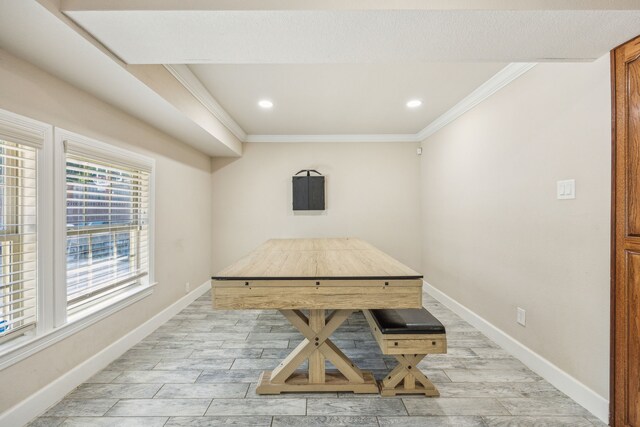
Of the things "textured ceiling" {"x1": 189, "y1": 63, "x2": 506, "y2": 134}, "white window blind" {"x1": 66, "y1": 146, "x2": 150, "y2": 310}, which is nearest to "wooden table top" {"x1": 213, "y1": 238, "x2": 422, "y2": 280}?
"white window blind" {"x1": 66, "y1": 146, "x2": 150, "y2": 310}

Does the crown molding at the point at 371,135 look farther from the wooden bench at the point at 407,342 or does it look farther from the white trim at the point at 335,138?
the wooden bench at the point at 407,342

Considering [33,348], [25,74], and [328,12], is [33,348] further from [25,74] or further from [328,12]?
[328,12]

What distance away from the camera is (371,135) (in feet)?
14.9

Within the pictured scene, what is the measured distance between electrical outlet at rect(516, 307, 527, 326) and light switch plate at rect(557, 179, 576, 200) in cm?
93

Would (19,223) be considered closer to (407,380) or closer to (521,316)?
(407,380)

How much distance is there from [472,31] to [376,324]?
5.54 ft

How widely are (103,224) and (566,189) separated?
3378mm

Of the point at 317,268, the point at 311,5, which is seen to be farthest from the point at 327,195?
the point at 311,5

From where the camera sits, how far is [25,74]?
5.37 feet

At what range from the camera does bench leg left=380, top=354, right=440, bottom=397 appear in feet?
5.95

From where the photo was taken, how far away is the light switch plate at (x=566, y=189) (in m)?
1.85

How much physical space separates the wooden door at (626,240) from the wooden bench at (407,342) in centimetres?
87

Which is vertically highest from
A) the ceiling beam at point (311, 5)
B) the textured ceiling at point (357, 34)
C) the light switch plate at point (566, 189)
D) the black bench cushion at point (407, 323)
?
the ceiling beam at point (311, 5)

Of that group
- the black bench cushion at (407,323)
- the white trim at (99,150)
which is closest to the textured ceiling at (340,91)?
the white trim at (99,150)
